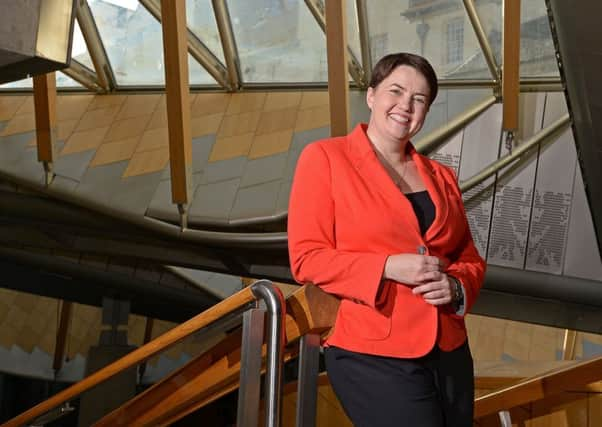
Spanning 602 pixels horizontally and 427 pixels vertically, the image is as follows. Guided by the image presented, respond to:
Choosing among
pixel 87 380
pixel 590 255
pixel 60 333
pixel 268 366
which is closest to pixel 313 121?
pixel 590 255

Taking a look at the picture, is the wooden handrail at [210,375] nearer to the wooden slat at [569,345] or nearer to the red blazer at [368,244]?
the red blazer at [368,244]

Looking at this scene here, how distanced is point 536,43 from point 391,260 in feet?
38.8

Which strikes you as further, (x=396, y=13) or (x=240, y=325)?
(x=396, y=13)

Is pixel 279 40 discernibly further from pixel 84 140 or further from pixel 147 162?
pixel 84 140

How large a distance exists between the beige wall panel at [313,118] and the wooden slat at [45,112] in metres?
4.14

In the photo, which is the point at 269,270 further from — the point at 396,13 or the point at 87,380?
the point at 87,380

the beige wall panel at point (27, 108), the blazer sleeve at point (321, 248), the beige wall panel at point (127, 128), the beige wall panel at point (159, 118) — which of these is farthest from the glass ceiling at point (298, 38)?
the blazer sleeve at point (321, 248)

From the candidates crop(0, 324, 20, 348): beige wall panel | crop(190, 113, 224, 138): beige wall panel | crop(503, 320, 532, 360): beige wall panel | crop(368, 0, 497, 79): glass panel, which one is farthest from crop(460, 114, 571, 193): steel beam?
crop(0, 324, 20, 348): beige wall panel

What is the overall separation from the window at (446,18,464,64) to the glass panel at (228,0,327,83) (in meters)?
2.24

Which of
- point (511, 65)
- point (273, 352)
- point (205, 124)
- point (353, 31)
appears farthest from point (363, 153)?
point (205, 124)

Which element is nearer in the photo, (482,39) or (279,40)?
(482,39)

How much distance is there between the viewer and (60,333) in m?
26.7

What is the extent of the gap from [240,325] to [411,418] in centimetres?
82

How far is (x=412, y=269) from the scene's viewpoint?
8.95 feet
